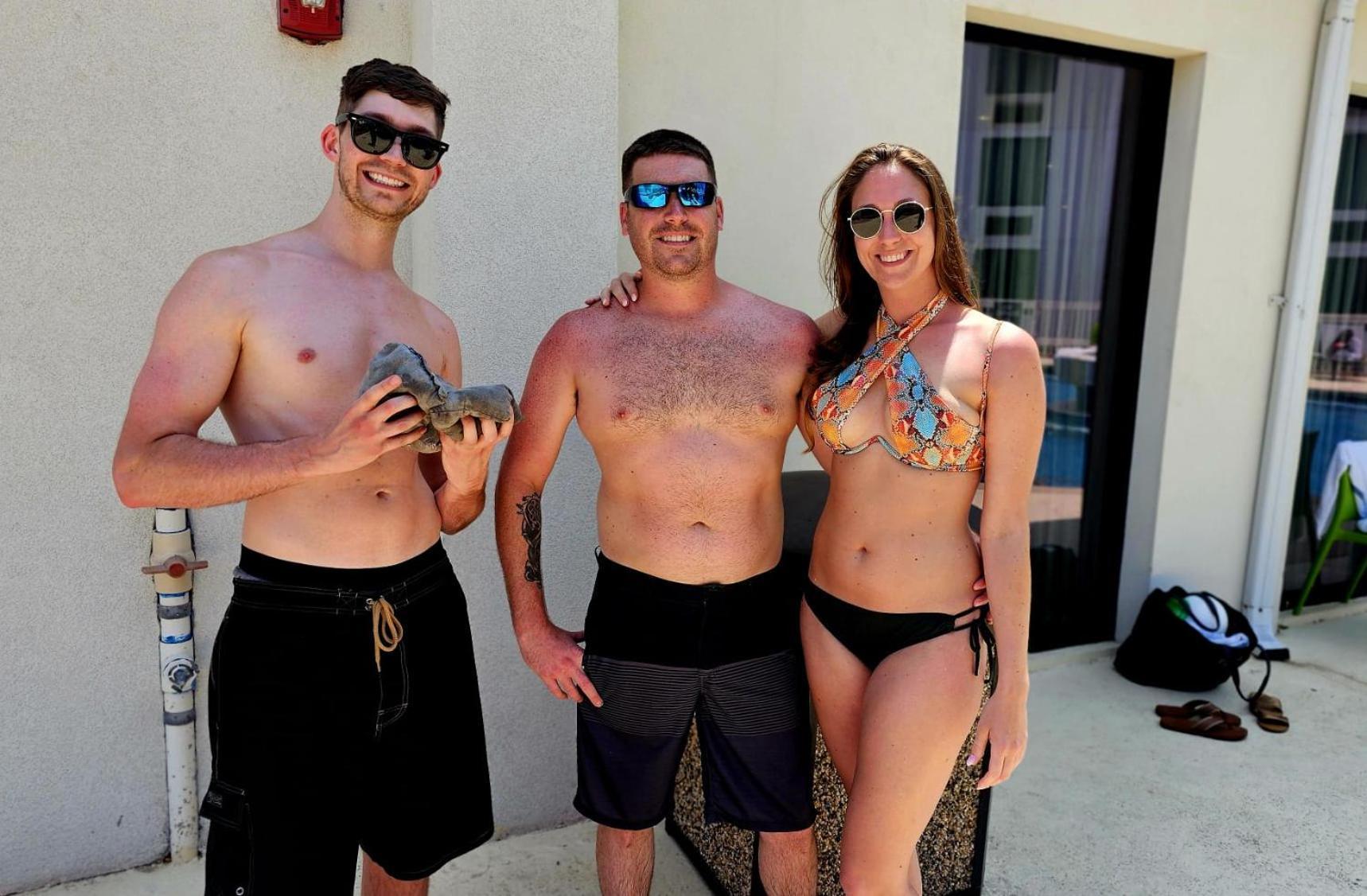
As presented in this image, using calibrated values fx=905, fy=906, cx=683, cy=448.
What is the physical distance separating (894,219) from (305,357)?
1269 mm

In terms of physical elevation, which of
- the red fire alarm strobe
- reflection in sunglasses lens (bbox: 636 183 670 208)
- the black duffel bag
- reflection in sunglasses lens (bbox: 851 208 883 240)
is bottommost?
the black duffel bag

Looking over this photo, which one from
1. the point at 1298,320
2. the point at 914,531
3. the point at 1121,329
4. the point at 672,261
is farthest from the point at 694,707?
the point at 1298,320

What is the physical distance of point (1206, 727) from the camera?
152 inches

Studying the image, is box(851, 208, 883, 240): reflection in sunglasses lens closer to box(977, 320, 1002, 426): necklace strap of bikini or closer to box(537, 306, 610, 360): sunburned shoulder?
box(977, 320, 1002, 426): necklace strap of bikini

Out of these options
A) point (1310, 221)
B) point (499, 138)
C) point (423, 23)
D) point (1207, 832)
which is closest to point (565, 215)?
point (499, 138)

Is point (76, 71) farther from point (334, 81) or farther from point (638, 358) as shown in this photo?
point (638, 358)

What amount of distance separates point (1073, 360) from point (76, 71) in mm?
4412

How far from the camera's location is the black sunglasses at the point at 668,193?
2.14 metres

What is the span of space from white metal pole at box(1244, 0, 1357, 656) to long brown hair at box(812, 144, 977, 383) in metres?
3.49

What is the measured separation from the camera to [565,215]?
2867 millimetres

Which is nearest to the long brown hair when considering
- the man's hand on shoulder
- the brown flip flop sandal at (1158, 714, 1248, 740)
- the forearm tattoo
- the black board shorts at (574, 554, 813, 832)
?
the man's hand on shoulder

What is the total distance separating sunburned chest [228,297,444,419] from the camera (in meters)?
1.73

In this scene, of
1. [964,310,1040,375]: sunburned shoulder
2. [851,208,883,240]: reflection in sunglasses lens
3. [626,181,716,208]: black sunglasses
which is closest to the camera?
[964,310,1040,375]: sunburned shoulder

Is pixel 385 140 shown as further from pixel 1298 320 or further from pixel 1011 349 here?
pixel 1298 320
